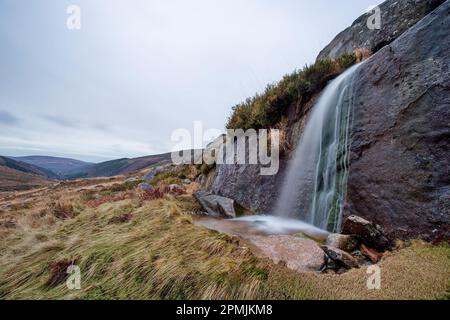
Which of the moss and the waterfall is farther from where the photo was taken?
the moss

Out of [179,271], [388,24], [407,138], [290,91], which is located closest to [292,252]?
[179,271]

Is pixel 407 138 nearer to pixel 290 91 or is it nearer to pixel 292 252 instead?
pixel 292 252

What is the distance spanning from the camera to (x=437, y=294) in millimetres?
2082

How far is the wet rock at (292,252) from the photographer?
10.5 feet

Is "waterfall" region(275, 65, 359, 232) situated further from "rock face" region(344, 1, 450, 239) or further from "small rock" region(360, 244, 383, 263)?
"small rock" region(360, 244, 383, 263)

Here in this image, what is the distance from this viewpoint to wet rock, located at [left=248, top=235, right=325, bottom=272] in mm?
3207

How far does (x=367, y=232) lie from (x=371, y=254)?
17.9 inches

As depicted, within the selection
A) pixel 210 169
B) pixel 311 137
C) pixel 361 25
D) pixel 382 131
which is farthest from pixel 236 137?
pixel 361 25

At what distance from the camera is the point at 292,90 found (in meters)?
7.85

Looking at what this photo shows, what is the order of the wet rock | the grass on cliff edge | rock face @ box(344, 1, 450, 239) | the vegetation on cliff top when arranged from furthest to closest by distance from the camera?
the vegetation on cliff top
rock face @ box(344, 1, 450, 239)
the wet rock
the grass on cliff edge

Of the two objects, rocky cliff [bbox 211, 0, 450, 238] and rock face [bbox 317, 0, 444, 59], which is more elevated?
rock face [bbox 317, 0, 444, 59]

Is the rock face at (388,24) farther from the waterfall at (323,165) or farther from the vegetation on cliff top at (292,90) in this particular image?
the waterfall at (323,165)

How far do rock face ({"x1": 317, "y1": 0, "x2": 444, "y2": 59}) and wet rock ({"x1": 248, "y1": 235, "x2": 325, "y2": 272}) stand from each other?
23.8ft

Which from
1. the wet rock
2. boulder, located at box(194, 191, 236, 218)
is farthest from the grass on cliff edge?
boulder, located at box(194, 191, 236, 218)
